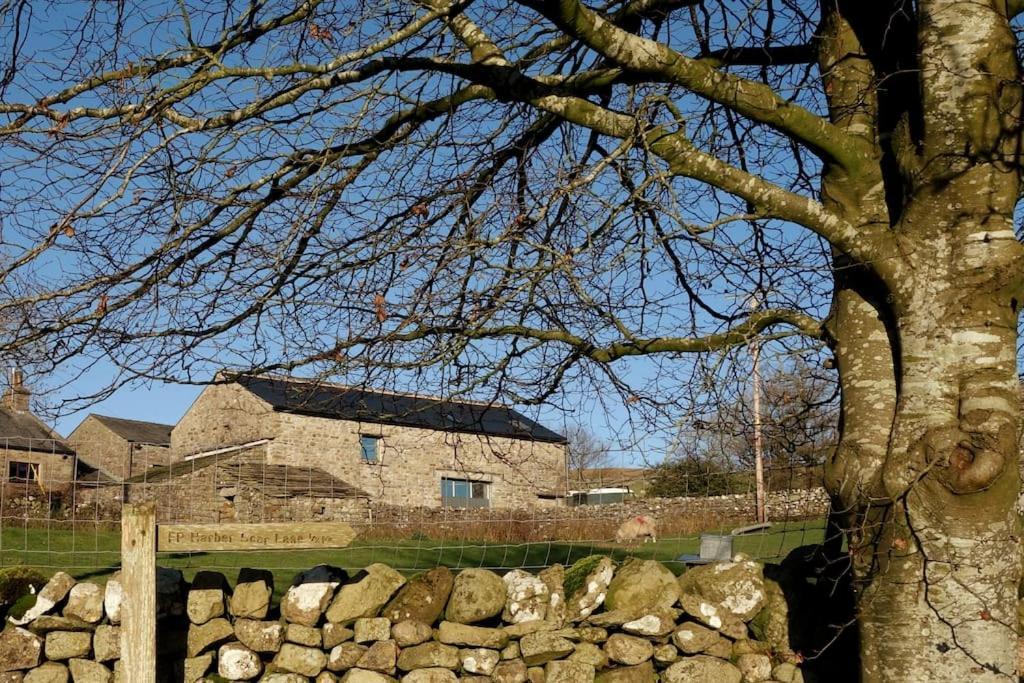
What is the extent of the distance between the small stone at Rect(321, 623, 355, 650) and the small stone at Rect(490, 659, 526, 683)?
95 cm

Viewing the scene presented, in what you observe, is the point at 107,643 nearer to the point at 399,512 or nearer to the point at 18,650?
the point at 18,650

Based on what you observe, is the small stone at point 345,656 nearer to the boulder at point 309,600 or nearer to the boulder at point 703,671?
the boulder at point 309,600

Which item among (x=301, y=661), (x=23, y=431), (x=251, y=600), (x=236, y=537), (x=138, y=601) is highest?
(x=23, y=431)

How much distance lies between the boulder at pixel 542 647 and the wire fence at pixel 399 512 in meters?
1.26

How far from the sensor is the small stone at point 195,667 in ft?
20.1

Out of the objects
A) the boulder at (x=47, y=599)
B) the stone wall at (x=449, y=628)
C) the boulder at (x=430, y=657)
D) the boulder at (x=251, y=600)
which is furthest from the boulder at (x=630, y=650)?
the boulder at (x=47, y=599)

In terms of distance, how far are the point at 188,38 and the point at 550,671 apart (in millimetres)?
4094

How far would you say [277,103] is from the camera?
16.0 ft

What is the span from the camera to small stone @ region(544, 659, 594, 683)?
5906mm

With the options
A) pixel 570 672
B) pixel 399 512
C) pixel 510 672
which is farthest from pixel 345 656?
pixel 399 512

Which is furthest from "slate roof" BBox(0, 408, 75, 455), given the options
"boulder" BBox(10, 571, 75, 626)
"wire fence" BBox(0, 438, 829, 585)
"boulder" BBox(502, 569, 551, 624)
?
"boulder" BBox(502, 569, 551, 624)

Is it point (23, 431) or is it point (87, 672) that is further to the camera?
Result: point (23, 431)

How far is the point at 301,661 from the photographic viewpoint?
6.07 m

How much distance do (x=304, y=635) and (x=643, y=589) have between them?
213 centimetres
